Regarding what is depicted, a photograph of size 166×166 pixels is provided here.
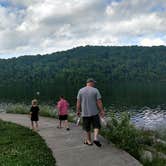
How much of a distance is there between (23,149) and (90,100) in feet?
9.32

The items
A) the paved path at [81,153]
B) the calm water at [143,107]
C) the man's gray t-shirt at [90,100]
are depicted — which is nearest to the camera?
the paved path at [81,153]

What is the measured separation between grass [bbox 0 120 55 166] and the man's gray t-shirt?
6.08 feet

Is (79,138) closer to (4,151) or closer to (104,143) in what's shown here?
(104,143)

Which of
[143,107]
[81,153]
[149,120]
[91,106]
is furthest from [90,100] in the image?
[143,107]

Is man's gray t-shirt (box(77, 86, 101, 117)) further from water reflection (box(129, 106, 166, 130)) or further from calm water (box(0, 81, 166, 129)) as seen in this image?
calm water (box(0, 81, 166, 129))

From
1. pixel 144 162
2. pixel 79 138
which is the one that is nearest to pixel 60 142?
pixel 79 138

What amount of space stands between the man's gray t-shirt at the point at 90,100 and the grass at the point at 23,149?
1.85 meters

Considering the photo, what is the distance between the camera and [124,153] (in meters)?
11.2

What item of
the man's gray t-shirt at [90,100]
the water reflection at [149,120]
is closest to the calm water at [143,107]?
the water reflection at [149,120]

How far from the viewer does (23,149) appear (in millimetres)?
12172

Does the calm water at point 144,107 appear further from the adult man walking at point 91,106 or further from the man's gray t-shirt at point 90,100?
the man's gray t-shirt at point 90,100

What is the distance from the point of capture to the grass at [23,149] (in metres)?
10.2

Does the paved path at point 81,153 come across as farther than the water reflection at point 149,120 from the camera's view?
No

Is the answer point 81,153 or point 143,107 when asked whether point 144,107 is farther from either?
point 81,153
